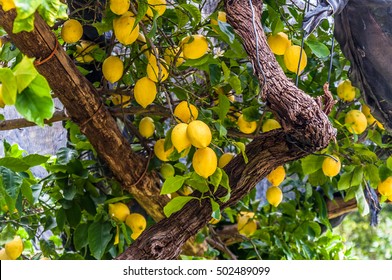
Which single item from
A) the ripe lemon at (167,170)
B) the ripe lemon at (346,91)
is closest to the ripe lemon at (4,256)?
the ripe lemon at (167,170)

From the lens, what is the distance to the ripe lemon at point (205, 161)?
2.98 ft

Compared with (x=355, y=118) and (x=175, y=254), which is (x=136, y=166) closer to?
(x=175, y=254)

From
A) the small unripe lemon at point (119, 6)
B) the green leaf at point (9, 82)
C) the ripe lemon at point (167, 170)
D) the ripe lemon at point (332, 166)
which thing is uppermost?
the green leaf at point (9, 82)

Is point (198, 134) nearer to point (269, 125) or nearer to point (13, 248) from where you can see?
point (269, 125)

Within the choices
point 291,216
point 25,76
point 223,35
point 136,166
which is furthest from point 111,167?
point 25,76

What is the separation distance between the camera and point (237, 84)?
1.04 meters

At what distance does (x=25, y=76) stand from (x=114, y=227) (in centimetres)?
67

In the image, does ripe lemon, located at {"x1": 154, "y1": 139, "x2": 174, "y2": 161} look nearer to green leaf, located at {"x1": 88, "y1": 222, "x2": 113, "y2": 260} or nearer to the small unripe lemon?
green leaf, located at {"x1": 88, "y1": 222, "x2": 113, "y2": 260}

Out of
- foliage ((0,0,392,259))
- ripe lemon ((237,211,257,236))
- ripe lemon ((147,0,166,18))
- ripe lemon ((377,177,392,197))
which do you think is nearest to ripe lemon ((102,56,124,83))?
foliage ((0,0,392,259))

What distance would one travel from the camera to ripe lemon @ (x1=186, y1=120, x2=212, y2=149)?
2.87 feet

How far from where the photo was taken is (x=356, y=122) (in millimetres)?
1175

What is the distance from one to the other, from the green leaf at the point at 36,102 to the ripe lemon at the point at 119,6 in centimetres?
39

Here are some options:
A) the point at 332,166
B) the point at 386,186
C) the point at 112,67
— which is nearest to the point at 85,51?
the point at 112,67

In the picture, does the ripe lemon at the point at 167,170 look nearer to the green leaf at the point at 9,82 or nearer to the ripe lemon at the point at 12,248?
the ripe lemon at the point at 12,248
